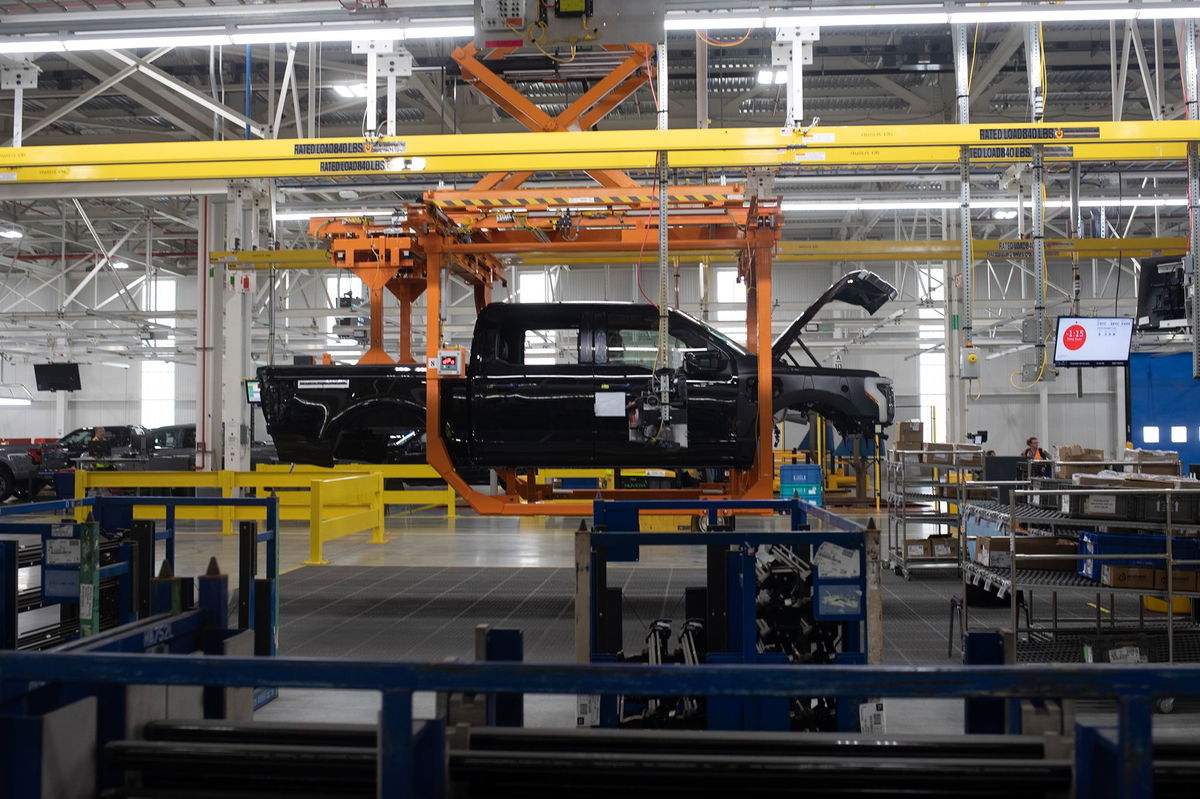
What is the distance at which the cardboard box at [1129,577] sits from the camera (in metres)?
4.70

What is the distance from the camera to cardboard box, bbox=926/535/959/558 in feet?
26.2

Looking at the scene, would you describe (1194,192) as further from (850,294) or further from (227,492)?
(227,492)

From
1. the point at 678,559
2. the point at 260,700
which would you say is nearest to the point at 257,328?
the point at 678,559

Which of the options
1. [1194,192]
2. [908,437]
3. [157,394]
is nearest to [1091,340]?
[908,437]

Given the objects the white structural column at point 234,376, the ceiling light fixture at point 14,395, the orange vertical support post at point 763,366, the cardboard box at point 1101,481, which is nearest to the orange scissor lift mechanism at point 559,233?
the orange vertical support post at point 763,366

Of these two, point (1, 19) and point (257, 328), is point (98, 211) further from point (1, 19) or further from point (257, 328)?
point (1, 19)

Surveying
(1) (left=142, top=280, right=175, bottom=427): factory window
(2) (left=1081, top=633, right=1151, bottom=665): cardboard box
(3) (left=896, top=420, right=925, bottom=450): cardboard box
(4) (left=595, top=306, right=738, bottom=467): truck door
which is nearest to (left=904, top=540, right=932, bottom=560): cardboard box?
(3) (left=896, top=420, right=925, bottom=450): cardboard box

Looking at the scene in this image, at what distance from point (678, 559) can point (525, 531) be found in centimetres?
363

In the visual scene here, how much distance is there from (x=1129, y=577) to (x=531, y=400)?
12.7 feet

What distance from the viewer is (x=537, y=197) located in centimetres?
580

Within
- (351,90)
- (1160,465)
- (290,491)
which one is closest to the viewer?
(1160,465)

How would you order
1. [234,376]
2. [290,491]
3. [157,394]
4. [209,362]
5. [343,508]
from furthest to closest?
1. [157,394]
2. [290,491]
3. [209,362]
4. [234,376]
5. [343,508]

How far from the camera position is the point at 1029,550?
5387 mm

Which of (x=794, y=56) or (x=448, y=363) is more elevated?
(x=794, y=56)
